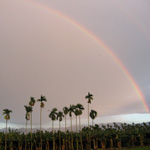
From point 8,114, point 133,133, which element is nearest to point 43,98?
point 8,114

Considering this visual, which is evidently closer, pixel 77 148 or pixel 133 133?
pixel 77 148

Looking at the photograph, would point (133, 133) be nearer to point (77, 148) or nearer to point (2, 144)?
point (77, 148)

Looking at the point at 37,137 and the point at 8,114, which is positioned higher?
the point at 8,114

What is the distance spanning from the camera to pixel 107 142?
10769 centimetres

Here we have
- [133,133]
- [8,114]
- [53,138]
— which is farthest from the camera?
[133,133]

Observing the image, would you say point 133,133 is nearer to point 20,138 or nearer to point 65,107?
point 65,107

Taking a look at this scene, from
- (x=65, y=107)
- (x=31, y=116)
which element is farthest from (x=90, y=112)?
(x=31, y=116)

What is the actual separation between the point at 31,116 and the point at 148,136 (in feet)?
225

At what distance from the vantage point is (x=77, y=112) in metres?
89.9

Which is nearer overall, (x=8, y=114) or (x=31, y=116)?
(x=8, y=114)

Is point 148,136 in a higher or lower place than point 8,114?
lower

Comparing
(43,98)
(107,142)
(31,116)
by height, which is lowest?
(107,142)

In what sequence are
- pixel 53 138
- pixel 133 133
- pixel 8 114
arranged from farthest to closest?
pixel 133 133 → pixel 53 138 → pixel 8 114

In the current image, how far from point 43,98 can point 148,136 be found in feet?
217
